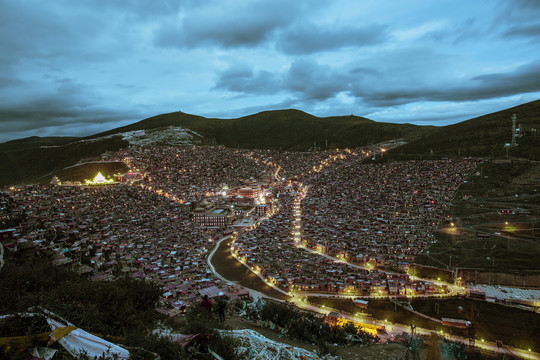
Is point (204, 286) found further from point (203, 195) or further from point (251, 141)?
point (251, 141)

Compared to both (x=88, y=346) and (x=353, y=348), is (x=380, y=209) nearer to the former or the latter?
(x=353, y=348)

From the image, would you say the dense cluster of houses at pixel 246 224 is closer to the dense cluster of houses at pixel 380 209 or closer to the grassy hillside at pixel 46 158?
the dense cluster of houses at pixel 380 209

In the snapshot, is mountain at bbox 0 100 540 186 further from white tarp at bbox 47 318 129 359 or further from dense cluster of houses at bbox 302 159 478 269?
white tarp at bbox 47 318 129 359

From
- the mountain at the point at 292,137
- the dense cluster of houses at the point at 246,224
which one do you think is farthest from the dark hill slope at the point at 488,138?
the dense cluster of houses at the point at 246,224

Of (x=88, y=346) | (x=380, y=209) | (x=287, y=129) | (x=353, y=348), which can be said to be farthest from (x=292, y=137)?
(x=88, y=346)

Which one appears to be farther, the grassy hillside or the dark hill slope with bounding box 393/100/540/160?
the grassy hillside

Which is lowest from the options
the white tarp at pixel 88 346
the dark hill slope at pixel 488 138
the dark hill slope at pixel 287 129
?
the white tarp at pixel 88 346

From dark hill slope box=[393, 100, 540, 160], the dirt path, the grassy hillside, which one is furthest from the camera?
the grassy hillside

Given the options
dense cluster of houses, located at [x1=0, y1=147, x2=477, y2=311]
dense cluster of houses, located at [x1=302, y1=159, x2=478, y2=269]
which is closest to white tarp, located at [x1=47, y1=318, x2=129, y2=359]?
dense cluster of houses, located at [x1=0, y1=147, x2=477, y2=311]
